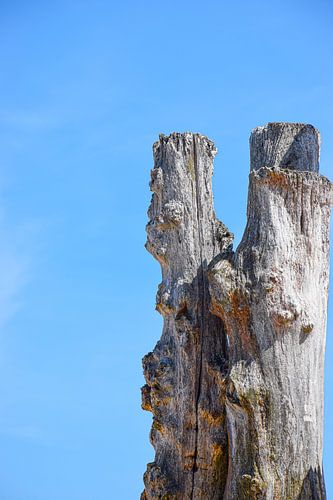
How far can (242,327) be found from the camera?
32.2 feet

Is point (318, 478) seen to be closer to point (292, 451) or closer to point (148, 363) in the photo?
point (292, 451)

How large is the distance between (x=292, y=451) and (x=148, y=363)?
2033 mm

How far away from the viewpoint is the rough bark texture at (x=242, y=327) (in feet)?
30.9

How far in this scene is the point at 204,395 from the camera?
10297mm

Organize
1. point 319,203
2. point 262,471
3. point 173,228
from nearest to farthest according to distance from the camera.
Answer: point 262,471 → point 319,203 → point 173,228

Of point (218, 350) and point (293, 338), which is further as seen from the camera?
point (218, 350)

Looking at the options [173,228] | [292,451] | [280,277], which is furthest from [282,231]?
[292,451]

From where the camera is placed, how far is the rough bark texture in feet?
30.9

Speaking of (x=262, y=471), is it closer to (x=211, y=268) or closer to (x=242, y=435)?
(x=242, y=435)

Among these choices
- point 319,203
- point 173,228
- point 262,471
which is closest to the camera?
point 262,471

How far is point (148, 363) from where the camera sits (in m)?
10.6

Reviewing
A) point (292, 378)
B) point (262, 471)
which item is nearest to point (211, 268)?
point (292, 378)

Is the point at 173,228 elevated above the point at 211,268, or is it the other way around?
the point at 173,228

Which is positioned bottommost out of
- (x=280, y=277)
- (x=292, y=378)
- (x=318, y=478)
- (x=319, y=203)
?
(x=318, y=478)
